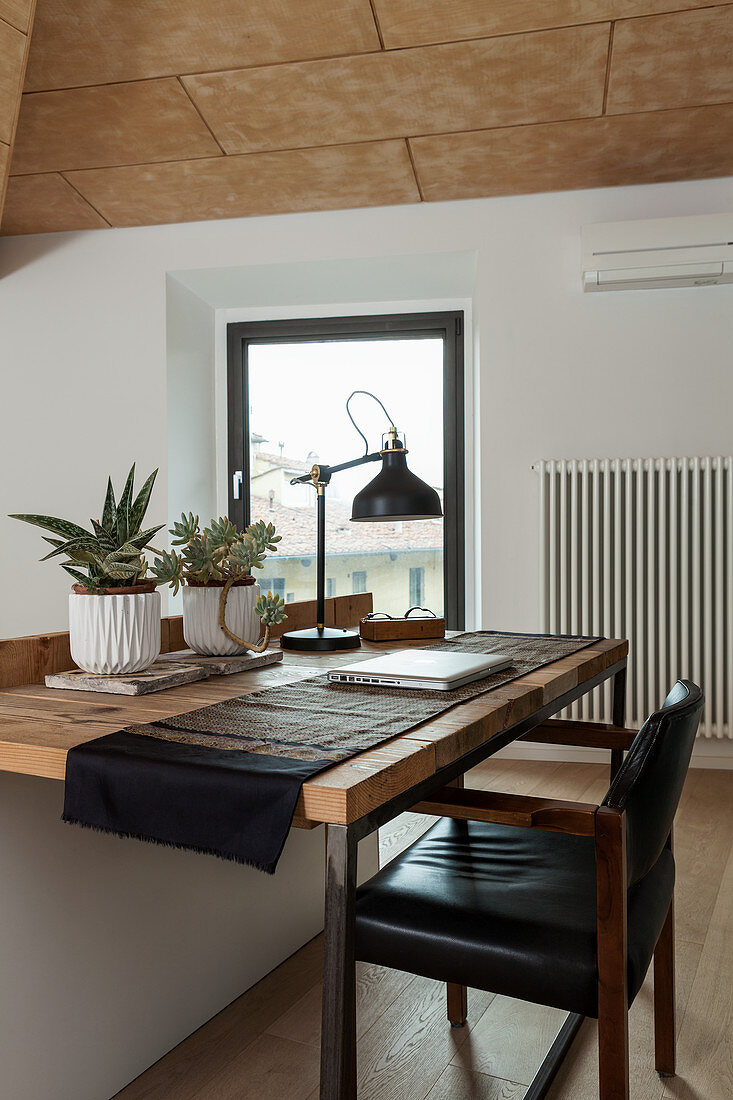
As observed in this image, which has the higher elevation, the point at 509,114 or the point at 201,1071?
the point at 509,114

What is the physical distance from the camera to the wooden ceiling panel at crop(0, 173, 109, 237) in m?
3.57

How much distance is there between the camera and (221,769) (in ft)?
2.86

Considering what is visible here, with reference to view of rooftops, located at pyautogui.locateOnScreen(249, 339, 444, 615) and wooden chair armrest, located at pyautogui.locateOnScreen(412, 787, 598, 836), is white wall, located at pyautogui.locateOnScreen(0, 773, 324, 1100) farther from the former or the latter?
view of rooftops, located at pyautogui.locateOnScreen(249, 339, 444, 615)

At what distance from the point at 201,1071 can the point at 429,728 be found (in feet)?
2.91

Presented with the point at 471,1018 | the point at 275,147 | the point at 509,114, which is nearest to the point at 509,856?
the point at 471,1018

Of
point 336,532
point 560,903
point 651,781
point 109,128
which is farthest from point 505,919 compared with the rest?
point 336,532

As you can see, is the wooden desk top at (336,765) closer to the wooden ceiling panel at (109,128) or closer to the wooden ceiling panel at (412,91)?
the wooden ceiling panel at (412,91)

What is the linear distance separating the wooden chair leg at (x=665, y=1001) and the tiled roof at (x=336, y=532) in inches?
115

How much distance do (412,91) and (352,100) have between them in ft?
0.71

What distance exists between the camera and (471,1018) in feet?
5.42

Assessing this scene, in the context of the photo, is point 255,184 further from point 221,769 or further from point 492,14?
point 221,769

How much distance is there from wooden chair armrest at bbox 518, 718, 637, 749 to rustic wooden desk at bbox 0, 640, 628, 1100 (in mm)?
138

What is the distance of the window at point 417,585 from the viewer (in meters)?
4.28

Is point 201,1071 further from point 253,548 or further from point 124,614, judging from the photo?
point 253,548
